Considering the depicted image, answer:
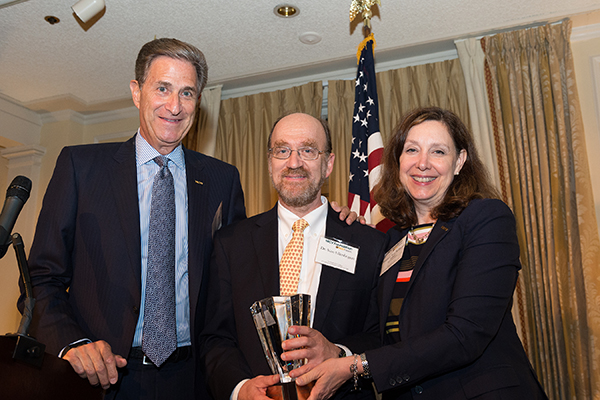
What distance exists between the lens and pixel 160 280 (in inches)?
78.4

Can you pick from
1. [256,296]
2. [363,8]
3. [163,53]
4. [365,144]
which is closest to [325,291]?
[256,296]

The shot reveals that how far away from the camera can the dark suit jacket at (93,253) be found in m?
1.85

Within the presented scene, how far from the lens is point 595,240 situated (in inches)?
164

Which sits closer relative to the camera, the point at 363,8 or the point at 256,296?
the point at 256,296

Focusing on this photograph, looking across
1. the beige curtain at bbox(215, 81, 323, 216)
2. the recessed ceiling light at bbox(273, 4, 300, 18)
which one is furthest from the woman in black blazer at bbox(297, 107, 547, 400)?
the beige curtain at bbox(215, 81, 323, 216)

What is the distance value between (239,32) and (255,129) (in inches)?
49.7

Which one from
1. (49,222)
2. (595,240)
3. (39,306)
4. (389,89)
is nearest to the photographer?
(39,306)

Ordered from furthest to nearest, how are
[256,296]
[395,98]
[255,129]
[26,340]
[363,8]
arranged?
[255,129] → [395,98] → [363,8] → [256,296] → [26,340]

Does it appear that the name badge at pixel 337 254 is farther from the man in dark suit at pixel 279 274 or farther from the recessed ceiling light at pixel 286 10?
the recessed ceiling light at pixel 286 10

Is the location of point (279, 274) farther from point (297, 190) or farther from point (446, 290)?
point (446, 290)

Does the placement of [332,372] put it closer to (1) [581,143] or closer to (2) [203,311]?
(2) [203,311]

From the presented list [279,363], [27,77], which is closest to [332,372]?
[279,363]

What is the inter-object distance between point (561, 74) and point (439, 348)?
3821mm

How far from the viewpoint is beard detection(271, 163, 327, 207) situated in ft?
7.54
